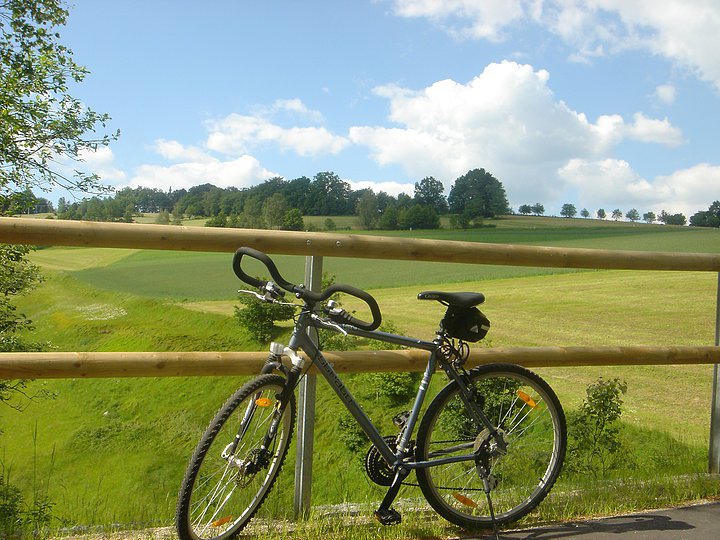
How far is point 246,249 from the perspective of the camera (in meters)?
3.00

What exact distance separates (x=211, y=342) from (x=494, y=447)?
62.9 ft

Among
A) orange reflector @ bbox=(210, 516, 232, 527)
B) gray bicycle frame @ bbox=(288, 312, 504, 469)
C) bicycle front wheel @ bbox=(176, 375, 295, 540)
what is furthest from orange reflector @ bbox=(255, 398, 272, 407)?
orange reflector @ bbox=(210, 516, 232, 527)

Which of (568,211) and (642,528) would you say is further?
(568,211)

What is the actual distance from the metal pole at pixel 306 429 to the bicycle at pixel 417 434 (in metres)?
0.17

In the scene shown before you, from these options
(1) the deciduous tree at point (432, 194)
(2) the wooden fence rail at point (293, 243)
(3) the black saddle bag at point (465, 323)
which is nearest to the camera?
(2) the wooden fence rail at point (293, 243)

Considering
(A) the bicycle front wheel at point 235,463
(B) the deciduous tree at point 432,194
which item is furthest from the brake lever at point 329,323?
(B) the deciduous tree at point 432,194

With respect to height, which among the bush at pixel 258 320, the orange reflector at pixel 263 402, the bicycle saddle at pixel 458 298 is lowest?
the bush at pixel 258 320

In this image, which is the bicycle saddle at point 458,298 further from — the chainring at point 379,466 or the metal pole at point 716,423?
the metal pole at point 716,423

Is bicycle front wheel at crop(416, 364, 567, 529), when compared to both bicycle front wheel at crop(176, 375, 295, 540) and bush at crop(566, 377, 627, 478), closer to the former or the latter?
bicycle front wheel at crop(176, 375, 295, 540)

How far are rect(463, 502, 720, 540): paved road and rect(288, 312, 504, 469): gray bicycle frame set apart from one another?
0.57 metres

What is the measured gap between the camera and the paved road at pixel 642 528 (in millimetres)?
3654

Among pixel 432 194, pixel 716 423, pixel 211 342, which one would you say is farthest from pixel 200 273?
pixel 716 423

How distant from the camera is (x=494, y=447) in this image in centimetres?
364

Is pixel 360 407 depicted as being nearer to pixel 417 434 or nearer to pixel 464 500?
pixel 417 434
